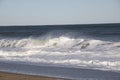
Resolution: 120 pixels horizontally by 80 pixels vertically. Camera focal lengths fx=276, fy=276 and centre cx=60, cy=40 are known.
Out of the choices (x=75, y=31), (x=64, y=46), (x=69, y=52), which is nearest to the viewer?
(x=69, y=52)

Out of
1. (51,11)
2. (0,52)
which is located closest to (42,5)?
(51,11)

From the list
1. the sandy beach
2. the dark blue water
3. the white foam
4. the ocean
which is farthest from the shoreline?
the dark blue water

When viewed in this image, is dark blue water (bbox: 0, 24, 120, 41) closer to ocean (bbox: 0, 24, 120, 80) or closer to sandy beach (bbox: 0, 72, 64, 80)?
ocean (bbox: 0, 24, 120, 80)

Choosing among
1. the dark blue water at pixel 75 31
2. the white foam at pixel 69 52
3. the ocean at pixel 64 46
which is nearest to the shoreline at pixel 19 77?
the ocean at pixel 64 46

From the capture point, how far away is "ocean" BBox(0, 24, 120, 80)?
4328 mm

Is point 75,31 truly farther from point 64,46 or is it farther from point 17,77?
point 17,77

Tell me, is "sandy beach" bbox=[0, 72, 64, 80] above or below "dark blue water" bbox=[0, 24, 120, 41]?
above

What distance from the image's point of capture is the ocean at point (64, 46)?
4.33m

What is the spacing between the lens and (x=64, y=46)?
6098mm

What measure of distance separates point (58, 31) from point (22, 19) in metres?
1.13

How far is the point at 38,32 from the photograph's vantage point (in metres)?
8.20

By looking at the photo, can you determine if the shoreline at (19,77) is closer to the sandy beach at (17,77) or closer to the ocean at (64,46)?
the sandy beach at (17,77)

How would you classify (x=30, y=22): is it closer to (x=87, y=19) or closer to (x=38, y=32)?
(x=38, y=32)

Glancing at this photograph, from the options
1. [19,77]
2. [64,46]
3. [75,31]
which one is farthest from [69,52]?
[75,31]
